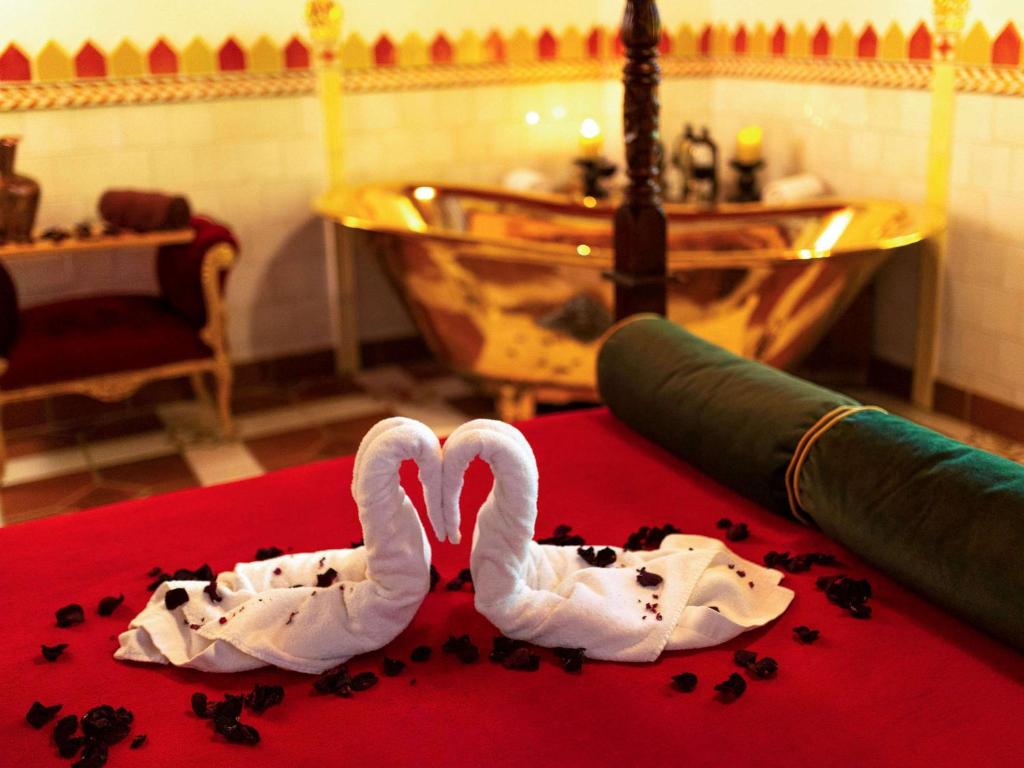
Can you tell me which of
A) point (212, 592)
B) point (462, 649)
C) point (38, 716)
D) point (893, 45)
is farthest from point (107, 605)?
point (893, 45)

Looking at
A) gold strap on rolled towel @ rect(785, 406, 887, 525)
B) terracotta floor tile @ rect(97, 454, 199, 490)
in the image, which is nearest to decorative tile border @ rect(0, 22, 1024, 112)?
terracotta floor tile @ rect(97, 454, 199, 490)

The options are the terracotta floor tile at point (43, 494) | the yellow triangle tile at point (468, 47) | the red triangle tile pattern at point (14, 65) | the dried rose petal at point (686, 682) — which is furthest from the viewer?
the yellow triangle tile at point (468, 47)

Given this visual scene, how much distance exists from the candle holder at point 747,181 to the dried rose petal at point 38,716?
3.76 meters

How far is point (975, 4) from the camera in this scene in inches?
140

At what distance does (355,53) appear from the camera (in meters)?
4.42

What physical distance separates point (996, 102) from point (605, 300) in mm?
1353

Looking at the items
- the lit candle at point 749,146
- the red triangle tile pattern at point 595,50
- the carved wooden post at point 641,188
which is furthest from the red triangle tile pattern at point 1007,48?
the carved wooden post at point 641,188

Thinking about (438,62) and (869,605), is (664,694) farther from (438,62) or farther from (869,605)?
(438,62)

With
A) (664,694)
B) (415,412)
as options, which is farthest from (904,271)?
(664,694)

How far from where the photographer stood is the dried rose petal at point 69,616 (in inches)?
63.1

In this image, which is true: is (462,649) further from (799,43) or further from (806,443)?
(799,43)

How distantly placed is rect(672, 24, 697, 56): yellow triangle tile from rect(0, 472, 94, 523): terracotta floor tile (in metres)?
3.00

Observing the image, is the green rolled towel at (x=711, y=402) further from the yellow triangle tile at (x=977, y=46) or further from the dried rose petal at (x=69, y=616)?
the yellow triangle tile at (x=977, y=46)

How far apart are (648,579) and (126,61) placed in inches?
126
